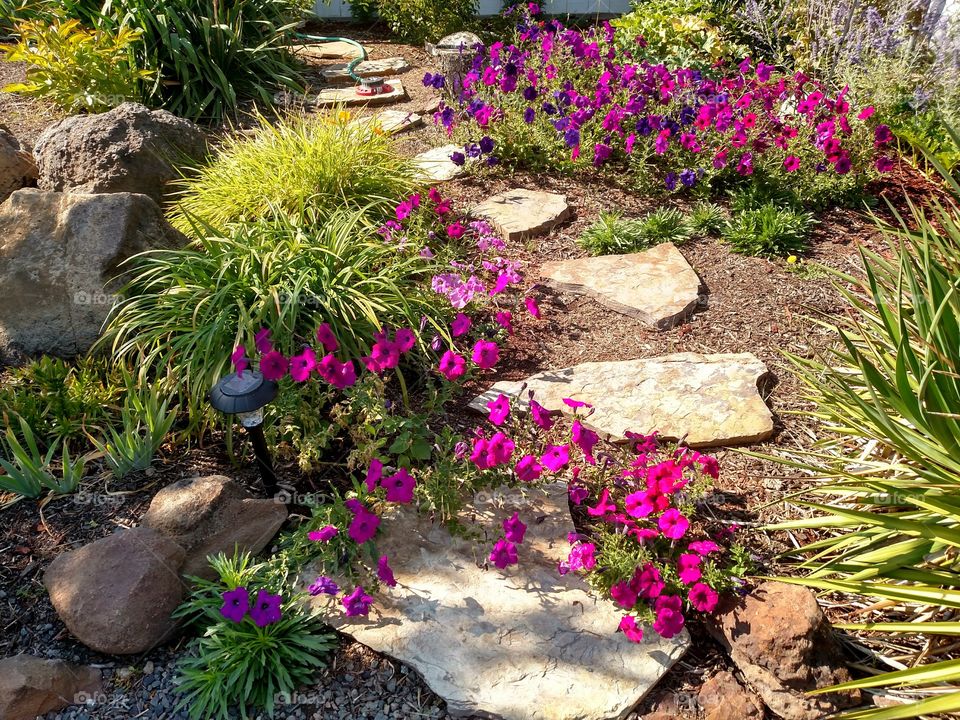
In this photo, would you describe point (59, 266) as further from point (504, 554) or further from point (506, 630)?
point (506, 630)

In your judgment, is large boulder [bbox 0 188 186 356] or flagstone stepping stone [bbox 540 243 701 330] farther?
flagstone stepping stone [bbox 540 243 701 330]

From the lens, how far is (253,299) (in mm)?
3543

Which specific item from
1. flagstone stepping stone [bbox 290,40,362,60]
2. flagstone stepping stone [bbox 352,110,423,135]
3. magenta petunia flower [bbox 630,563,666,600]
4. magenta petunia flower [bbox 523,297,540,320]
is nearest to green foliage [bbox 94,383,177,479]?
magenta petunia flower [bbox 523,297,540,320]

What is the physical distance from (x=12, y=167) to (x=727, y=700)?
17.6ft

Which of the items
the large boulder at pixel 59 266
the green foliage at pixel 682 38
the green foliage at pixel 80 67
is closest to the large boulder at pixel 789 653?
the large boulder at pixel 59 266

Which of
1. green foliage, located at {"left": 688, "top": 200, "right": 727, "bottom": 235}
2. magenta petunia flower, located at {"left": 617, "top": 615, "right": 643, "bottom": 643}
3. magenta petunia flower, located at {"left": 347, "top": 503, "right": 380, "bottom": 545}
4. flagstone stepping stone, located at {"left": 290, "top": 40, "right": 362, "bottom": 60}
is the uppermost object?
flagstone stepping stone, located at {"left": 290, "top": 40, "right": 362, "bottom": 60}

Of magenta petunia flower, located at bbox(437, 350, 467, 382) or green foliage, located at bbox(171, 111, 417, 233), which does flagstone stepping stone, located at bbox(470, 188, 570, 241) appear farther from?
magenta petunia flower, located at bbox(437, 350, 467, 382)

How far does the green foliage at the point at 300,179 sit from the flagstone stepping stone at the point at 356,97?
6.87ft

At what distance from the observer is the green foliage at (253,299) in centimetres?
335

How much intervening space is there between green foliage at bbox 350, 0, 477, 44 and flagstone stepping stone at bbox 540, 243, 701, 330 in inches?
193

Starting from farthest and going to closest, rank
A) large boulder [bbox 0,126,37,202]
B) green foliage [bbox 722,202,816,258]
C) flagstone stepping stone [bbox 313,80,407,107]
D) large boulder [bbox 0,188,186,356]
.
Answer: flagstone stepping stone [bbox 313,80,407,107] → large boulder [bbox 0,126,37,202] → green foliage [bbox 722,202,816,258] → large boulder [bbox 0,188,186,356]

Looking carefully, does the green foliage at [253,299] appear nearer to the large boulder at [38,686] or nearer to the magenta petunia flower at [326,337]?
the magenta petunia flower at [326,337]

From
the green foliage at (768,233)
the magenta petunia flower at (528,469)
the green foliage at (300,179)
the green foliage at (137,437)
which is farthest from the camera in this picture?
the green foliage at (768,233)

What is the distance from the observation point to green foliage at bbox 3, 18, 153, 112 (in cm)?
599
